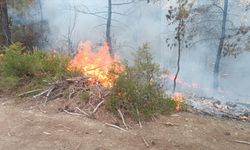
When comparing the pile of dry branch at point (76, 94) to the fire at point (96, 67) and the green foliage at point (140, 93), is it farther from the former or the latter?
the green foliage at point (140, 93)

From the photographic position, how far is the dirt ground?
4781 mm

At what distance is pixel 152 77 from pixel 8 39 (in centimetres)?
865

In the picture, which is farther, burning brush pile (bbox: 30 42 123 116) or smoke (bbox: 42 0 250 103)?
smoke (bbox: 42 0 250 103)

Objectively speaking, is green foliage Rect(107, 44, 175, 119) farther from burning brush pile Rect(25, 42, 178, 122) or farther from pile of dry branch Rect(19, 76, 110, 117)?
pile of dry branch Rect(19, 76, 110, 117)

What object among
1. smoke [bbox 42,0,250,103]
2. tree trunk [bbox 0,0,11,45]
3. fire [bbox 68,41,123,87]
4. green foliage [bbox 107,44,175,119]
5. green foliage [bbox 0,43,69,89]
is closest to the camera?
green foliage [bbox 107,44,175,119]

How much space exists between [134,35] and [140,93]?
47.6ft

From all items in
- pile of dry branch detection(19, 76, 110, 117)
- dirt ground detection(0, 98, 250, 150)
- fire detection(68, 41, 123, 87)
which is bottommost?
dirt ground detection(0, 98, 250, 150)

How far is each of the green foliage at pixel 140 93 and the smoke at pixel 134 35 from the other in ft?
36.0

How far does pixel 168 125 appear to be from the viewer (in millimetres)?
5617

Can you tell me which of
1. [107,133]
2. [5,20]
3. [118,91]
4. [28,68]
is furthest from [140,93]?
[5,20]

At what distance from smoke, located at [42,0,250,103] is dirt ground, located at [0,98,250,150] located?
11474 millimetres

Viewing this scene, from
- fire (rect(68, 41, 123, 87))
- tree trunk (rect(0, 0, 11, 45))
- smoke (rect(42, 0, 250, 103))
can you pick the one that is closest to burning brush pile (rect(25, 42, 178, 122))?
fire (rect(68, 41, 123, 87))

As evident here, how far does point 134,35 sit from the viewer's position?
796 inches

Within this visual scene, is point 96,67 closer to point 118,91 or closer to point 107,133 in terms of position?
point 118,91
